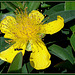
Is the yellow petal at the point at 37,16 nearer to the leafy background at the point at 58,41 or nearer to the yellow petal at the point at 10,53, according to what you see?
the leafy background at the point at 58,41

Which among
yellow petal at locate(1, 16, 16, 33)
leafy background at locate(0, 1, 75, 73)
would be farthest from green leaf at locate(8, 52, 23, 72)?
yellow petal at locate(1, 16, 16, 33)

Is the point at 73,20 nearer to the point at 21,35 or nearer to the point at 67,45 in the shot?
the point at 67,45

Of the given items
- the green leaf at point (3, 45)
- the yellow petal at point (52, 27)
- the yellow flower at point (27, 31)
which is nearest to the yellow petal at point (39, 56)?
the yellow flower at point (27, 31)

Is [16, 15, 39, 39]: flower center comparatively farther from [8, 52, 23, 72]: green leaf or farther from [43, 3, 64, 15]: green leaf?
[8, 52, 23, 72]: green leaf

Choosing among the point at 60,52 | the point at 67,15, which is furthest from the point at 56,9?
the point at 60,52

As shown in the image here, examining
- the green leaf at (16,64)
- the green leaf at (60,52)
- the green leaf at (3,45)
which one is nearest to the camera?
the green leaf at (16,64)

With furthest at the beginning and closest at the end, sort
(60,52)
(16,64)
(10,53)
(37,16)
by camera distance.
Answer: (37,16) → (10,53) → (60,52) → (16,64)

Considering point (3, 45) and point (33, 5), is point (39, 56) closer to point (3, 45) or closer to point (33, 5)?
point (3, 45)
